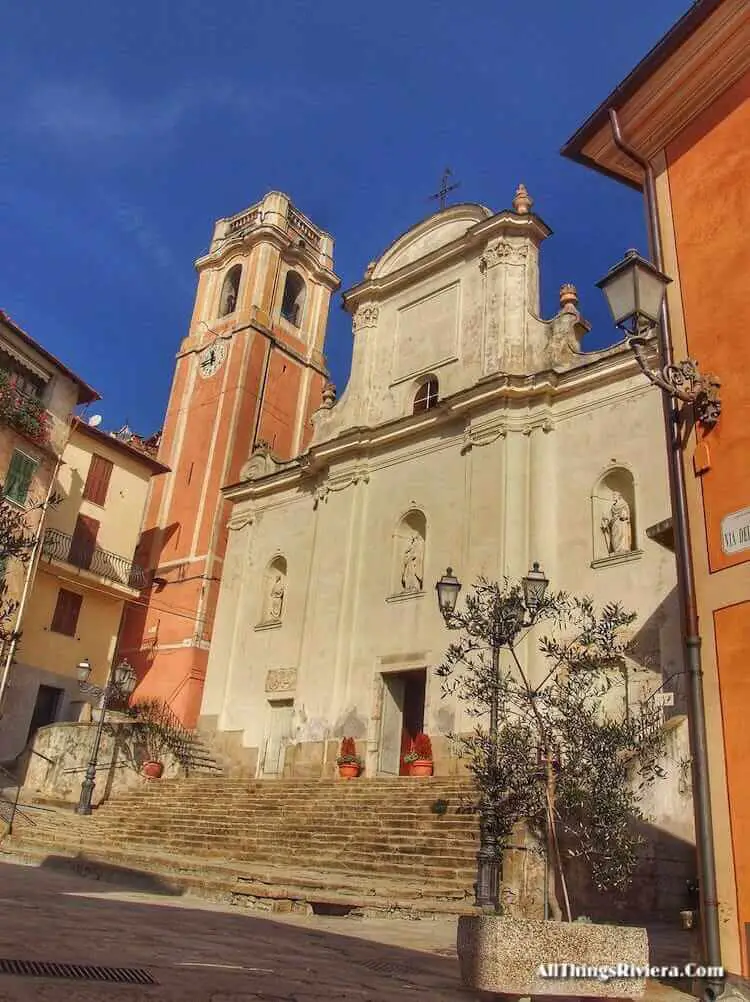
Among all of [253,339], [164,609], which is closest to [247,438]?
[253,339]

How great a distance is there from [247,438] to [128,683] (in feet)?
41.7

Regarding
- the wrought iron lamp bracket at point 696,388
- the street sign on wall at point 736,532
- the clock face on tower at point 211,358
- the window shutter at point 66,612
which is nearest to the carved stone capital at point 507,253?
the clock face on tower at point 211,358

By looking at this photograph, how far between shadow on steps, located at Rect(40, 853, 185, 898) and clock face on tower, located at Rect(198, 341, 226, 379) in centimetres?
2168

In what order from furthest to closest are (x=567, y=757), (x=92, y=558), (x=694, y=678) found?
(x=92, y=558) < (x=567, y=757) < (x=694, y=678)

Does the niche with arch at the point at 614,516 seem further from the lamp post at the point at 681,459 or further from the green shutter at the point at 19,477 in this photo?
the green shutter at the point at 19,477

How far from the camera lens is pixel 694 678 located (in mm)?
6750

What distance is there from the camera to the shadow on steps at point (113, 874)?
39.7ft

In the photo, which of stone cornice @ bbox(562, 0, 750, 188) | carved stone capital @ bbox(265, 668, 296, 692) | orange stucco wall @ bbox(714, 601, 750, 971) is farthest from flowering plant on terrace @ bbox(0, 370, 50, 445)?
orange stucco wall @ bbox(714, 601, 750, 971)

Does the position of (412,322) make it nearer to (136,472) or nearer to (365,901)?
(136,472)

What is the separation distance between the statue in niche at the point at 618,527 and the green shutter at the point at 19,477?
16.2m

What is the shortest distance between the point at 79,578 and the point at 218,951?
2327 cm

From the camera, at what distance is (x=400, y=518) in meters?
22.1

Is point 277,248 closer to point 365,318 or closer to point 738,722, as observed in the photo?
point 365,318

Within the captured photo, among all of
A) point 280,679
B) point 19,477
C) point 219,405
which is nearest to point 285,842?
point 280,679
